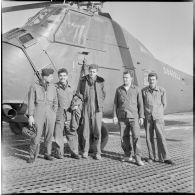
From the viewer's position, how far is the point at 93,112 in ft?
18.0

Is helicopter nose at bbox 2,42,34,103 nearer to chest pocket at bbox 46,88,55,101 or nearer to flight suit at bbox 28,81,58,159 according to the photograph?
flight suit at bbox 28,81,58,159

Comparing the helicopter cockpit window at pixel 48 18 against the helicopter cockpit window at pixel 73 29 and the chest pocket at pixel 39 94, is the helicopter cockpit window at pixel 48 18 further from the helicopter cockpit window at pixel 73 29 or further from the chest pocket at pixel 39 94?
the chest pocket at pixel 39 94

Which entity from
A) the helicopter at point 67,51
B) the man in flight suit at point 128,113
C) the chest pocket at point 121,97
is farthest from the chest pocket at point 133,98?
the helicopter at point 67,51

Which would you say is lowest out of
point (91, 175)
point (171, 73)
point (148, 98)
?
point (91, 175)

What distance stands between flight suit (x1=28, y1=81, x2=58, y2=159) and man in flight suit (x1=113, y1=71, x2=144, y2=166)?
126 cm

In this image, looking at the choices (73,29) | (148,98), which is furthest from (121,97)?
(73,29)

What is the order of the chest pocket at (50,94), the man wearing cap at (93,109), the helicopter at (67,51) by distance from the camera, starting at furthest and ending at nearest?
A: the helicopter at (67,51) → the man wearing cap at (93,109) → the chest pocket at (50,94)

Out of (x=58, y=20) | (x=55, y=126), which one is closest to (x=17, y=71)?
(x=55, y=126)

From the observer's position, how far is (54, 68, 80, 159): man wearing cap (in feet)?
17.7

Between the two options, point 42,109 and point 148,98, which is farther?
point 148,98

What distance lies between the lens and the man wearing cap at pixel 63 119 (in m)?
5.38

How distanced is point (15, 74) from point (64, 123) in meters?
1.44

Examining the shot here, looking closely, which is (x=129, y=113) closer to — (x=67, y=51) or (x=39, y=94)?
(x=39, y=94)

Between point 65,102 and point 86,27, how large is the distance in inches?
98.8
